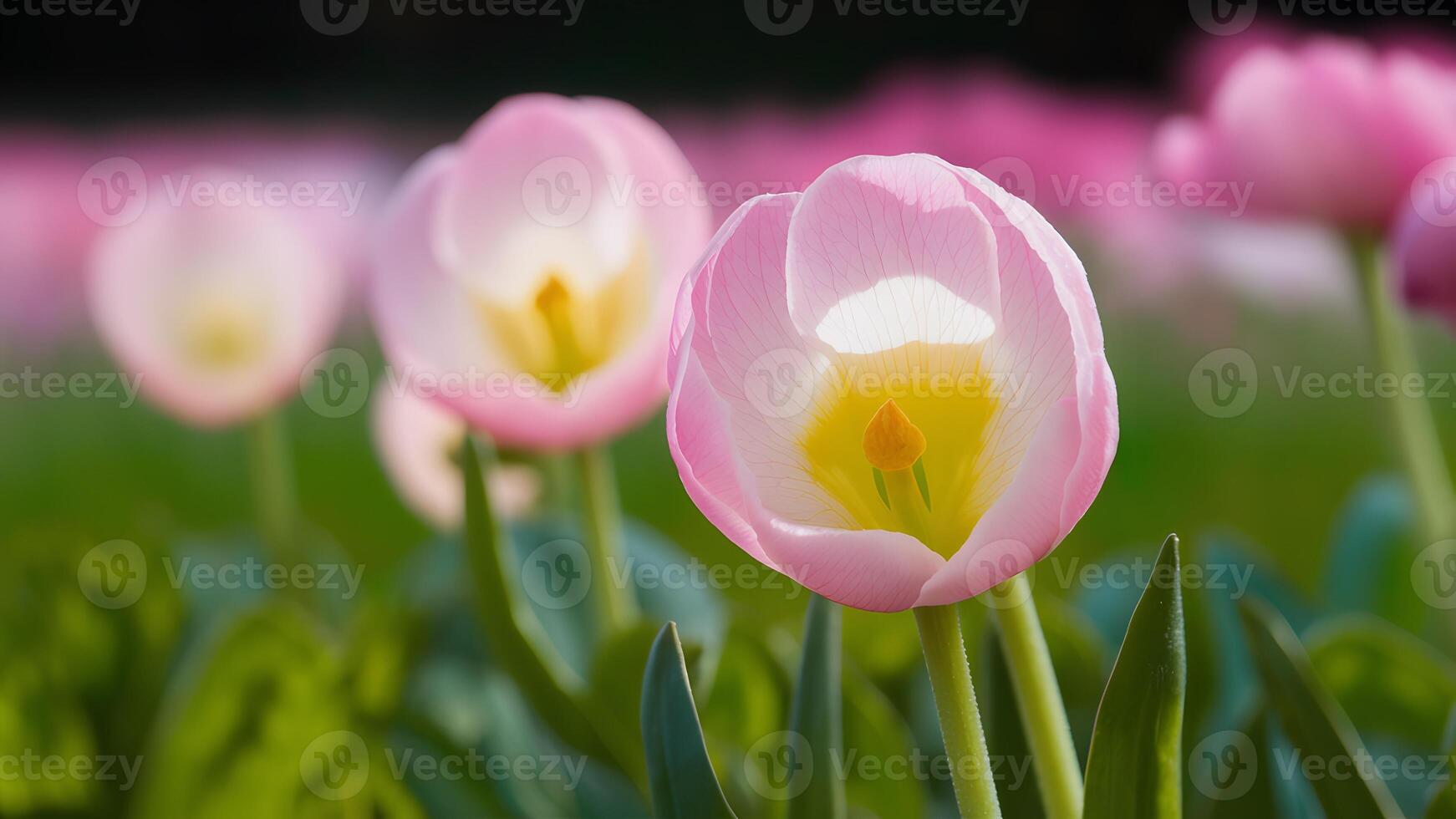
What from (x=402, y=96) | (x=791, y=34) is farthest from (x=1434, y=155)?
(x=402, y=96)

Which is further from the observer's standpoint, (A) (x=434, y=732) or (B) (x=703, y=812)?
(A) (x=434, y=732)

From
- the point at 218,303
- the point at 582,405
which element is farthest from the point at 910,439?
the point at 218,303

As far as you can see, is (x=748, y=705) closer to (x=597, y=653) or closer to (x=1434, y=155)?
(x=597, y=653)

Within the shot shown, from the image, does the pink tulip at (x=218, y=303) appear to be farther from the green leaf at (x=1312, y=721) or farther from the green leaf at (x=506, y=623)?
the green leaf at (x=1312, y=721)

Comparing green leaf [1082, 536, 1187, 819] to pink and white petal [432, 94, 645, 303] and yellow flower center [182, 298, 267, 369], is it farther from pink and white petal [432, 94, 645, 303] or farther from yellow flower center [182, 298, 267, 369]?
yellow flower center [182, 298, 267, 369]

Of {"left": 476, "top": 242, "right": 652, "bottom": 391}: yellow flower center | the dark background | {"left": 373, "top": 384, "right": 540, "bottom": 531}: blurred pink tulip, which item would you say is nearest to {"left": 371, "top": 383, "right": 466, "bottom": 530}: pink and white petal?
{"left": 373, "top": 384, "right": 540, "bottom": 531}: blurred pink tulip
